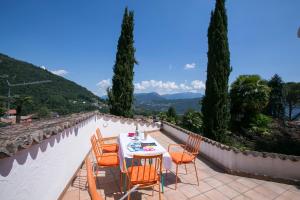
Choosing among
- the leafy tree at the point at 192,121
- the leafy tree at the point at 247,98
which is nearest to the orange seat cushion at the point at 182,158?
the leafy tree at the point at 192,121

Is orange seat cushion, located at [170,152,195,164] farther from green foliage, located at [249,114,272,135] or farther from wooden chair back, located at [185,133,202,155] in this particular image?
green foliage, located at [249,114,272,135]

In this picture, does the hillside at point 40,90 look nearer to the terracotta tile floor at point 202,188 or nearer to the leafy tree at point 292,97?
the terracotta tile floor at point 202,188

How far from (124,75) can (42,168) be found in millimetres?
8513

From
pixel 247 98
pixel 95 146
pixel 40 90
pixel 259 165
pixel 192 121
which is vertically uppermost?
pixel 40 90

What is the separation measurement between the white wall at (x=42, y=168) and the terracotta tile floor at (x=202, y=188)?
38 centimetres

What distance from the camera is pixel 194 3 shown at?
7.09 m

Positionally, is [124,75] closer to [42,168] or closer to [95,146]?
[95,146]

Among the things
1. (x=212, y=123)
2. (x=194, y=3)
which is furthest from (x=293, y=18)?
(x=212, y=123)

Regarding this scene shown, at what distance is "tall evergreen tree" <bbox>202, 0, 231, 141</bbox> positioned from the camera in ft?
25.8

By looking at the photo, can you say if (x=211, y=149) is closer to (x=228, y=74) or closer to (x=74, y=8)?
(x=228, y=74)

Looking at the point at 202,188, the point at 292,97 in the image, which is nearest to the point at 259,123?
the point at 202,188

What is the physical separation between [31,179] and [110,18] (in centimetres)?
1053

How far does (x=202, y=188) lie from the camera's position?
3348 millimetres

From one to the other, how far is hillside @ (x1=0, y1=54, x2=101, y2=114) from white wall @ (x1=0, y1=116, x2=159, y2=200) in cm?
2598
